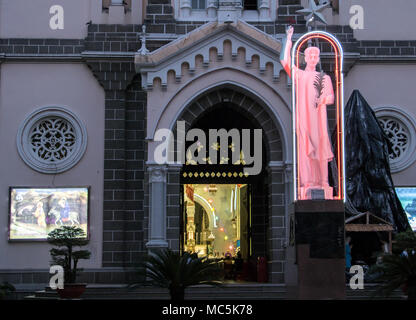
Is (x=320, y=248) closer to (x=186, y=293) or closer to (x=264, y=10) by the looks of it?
(x=186, y=293)

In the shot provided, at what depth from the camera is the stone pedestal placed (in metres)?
14.0

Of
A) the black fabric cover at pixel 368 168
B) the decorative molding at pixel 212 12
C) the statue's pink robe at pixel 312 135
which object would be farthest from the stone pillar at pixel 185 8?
the statue's pink robe at pixel 312 135

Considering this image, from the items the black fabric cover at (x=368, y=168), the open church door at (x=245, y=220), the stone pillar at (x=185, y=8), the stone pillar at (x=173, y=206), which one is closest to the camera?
the stone pillar at (x=173, y=206)

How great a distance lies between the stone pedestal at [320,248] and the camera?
45.9 ft

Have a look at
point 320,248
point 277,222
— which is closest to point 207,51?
point 277,222

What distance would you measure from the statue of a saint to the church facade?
397 centimetres

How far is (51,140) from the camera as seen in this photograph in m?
20.8

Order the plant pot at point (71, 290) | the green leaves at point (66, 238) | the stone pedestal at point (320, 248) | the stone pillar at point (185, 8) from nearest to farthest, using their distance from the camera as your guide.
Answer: the stone pedestal at point (320, 248)
the plant pot at point (71, 290)
the green leaves at point (66, 238)
the stone pillar at point (185, 8)

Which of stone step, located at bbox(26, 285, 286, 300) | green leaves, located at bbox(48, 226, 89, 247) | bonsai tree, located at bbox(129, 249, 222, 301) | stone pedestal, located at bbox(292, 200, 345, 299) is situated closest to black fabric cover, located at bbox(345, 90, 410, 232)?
stone step, located at bbox(26, 285, 286, 300)

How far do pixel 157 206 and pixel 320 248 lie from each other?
6.15 meters

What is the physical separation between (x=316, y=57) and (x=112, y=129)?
7137 mm

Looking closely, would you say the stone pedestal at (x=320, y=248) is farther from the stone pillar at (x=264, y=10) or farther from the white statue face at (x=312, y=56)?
the stone pillar at (x=264, y=10)

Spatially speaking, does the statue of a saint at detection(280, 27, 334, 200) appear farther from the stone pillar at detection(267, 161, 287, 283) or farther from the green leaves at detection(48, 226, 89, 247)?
the green leaves at detection(48, 226, 89, 247)

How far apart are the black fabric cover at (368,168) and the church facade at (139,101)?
0.86 m
